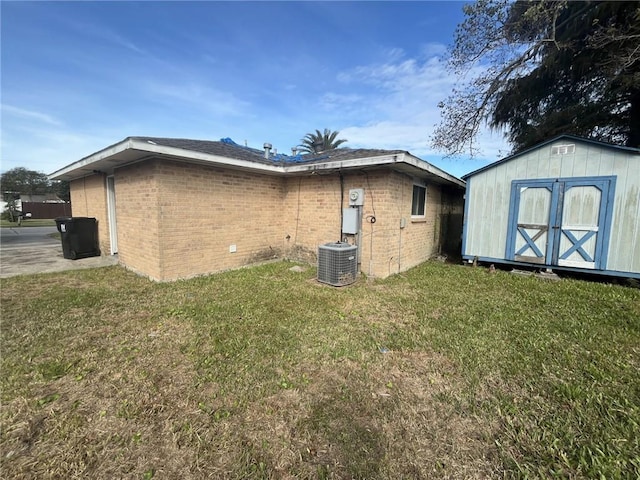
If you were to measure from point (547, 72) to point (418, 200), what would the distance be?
6512mm

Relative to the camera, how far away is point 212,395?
219 cm

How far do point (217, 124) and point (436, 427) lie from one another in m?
12.5

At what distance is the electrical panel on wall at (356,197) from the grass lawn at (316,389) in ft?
8.20

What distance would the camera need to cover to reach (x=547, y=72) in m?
8.45

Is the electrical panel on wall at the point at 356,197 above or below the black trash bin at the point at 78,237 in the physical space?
above

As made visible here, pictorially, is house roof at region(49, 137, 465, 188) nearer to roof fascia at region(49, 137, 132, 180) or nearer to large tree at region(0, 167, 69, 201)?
roof fascia at region(49, 137, 132, 180)

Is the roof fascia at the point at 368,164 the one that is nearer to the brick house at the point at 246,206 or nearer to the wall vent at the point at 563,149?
the brick house at the point at 246,206

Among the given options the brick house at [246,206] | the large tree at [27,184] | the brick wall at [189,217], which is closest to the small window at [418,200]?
the brick house at [246,206]

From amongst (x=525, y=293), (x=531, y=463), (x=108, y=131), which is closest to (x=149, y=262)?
(x=531, y=463)

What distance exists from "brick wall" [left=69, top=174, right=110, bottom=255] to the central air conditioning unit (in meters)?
6.99

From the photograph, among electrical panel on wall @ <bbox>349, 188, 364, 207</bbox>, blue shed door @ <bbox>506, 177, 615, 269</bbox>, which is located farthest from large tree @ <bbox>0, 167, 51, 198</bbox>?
blue shed door @ <bbox>506, 177, 615, 269</bbox>

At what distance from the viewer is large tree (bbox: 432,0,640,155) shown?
6586 millimetres

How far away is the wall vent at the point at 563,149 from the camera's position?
562 centimetres

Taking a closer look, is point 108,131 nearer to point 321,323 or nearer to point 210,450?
point 321,323
